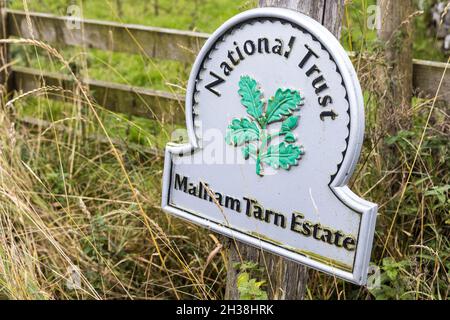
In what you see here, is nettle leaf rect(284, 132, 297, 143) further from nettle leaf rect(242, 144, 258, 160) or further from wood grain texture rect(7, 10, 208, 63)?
wood grain texture rect(7, 10, 208, 63)

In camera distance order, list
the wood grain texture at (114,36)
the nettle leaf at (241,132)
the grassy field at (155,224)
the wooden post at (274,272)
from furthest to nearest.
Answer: the wood grain texture at (114,36), the grassy field at (155,224), the wooden post at (274,272), the nettle leaf at (241,132)

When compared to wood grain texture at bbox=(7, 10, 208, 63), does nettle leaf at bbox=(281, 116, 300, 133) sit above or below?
below

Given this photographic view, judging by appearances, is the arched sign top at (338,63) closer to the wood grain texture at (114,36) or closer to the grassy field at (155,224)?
the grassy field at (155,224)

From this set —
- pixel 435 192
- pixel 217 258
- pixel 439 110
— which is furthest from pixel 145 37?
pixel 435 192

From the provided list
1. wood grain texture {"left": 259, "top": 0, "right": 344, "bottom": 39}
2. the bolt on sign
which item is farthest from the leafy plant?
wood grain texture {"left": 259, "top": 0, "right": 344, "bottom": 39}

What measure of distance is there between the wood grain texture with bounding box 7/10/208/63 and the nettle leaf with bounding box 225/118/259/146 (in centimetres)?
126

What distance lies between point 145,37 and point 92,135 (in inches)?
24.1

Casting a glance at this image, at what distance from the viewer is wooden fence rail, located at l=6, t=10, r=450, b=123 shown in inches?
141

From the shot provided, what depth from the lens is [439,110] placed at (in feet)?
9.05

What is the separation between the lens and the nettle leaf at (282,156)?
6.65 feet

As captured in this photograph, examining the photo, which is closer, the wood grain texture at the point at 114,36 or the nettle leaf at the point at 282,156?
the nettle leaf at the point at 282,156

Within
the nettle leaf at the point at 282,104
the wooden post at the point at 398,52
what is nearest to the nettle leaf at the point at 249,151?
the nettle leaf at the point at 282,104

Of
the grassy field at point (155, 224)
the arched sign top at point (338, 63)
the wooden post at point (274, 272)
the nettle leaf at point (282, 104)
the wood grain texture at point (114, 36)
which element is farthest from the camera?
the wood grain texture at point (114, 36)

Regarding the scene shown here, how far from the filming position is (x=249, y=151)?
2150 mm
